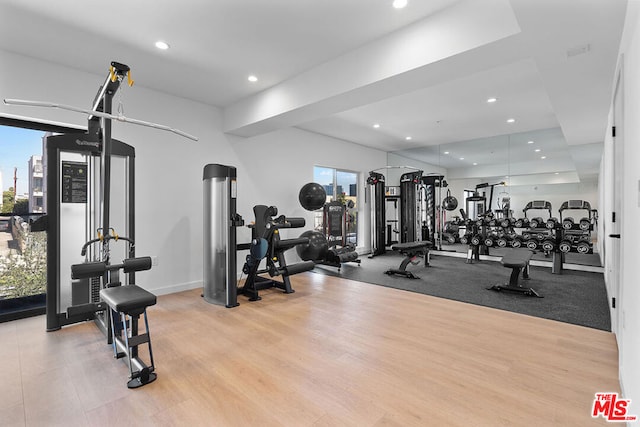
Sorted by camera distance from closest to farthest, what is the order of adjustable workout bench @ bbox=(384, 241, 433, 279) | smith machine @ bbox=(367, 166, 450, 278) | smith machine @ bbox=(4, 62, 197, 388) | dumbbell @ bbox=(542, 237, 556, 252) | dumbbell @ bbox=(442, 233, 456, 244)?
smith machine @ bbox=(4, 62, 197, 388)
adjustable workout bench @ bbox=(384, 241, 433, 279)
dumbbell @ bbox=(542, 237, 556, 252)
dumbbell @ bbox=(442, 233, 456, 244)
smith machine @ bbox=(367, 166, 450, 278)

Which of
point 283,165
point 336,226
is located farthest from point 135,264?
point 336,226

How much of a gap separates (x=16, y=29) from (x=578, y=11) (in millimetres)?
4528

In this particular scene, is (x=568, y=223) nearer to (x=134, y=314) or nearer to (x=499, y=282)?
(x=499, y=282)

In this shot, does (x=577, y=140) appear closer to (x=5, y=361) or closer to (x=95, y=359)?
(x=95, y=359)

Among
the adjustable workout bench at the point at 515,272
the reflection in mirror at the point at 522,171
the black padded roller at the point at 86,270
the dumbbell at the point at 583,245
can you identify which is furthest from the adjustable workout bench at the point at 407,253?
the black padded roller at the point at 86,270

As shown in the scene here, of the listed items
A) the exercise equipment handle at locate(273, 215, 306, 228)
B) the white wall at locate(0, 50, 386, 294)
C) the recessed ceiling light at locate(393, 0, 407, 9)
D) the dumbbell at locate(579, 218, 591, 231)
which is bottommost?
the dumbbell at locate(579, 218, 591, 231)

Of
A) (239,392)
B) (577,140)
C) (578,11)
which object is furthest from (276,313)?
(577,140)

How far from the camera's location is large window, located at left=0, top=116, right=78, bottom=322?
331cm

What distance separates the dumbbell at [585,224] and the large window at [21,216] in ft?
27.4

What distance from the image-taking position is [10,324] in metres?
3.19

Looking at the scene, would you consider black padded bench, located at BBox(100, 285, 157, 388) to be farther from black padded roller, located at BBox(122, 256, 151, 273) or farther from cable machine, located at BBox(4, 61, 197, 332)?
cable machine, located at BBox(4, 61, 197, 332)

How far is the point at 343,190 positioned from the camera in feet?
25.0

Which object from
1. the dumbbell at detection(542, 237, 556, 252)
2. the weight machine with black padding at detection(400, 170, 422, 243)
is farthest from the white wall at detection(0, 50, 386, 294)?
the dumbbell at detection(542, 237, 556, 252)

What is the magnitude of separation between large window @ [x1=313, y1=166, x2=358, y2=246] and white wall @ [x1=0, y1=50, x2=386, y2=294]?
4.43 feet
